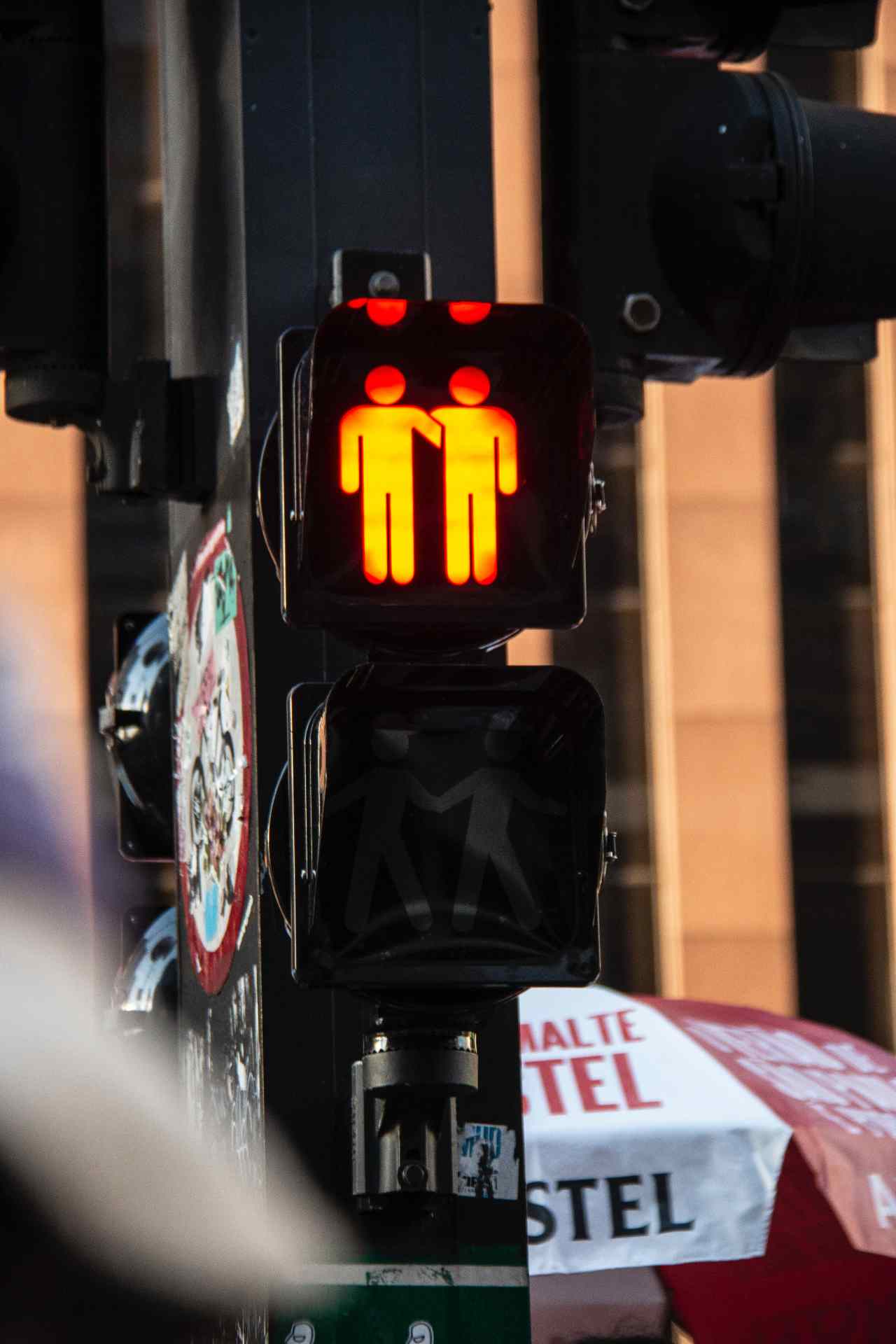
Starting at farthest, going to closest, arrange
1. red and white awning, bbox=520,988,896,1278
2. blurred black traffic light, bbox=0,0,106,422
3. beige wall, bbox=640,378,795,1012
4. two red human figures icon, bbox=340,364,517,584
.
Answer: beige wall, bbox=640,378,795,1012, red and white awning, bbox=520,988,896,1278, blurred black traffic light, bbox=0,0,106,422, two red human figures icon, bbox=340,364,517,584

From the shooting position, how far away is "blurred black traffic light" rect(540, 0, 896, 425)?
9.75 ft

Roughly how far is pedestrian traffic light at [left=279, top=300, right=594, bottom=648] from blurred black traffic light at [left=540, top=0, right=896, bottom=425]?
1.85 feet

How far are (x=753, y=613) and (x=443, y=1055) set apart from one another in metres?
12.9

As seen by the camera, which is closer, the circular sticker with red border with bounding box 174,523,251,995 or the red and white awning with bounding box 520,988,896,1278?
the circular sticker with red border with bounding box 174,523,251,995

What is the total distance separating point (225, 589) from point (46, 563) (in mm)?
12080

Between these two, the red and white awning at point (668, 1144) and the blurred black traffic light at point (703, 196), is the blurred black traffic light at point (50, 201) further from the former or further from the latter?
the red and white awning at point (668, 1144)

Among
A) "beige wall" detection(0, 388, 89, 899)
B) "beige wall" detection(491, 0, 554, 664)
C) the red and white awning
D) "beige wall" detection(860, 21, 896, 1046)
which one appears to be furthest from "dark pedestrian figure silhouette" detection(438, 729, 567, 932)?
"beige wall" detection(860, 21, 896, 1046)

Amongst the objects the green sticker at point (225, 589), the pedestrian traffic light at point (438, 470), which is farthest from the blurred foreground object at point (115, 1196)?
the pedestrian traffic light at point (438, 470)

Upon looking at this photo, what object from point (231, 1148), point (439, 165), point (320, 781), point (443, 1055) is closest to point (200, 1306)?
point (231, 1148)

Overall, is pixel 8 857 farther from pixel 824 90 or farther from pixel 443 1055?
pixel 443 1055

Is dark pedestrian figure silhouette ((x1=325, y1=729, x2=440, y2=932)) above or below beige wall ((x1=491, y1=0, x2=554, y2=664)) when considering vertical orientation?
below

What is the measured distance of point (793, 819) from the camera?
1543cm

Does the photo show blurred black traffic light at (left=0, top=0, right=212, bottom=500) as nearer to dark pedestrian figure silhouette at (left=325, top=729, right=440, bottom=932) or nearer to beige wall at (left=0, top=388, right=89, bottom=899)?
dark pedestrian figure silhouette at (left=325, top=729, right=440, bottom=932)

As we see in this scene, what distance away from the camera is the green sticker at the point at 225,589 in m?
3.20
